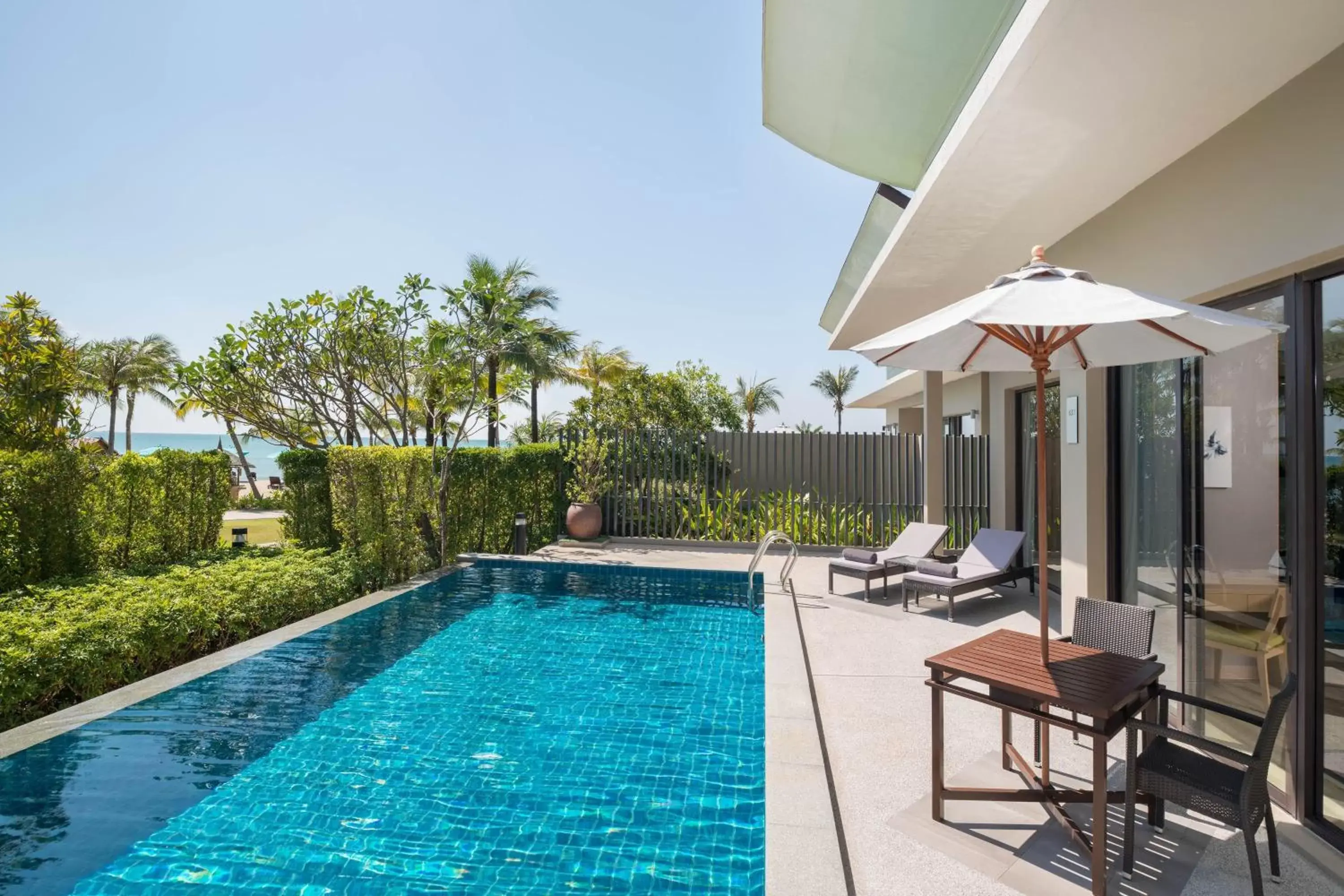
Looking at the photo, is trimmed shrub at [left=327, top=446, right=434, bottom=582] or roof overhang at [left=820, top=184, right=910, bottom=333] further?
trimmed shrub at [left=327, top=446, right=434, bottom=582]

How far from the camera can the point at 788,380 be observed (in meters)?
49.4

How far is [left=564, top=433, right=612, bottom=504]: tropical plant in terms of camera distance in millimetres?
12727

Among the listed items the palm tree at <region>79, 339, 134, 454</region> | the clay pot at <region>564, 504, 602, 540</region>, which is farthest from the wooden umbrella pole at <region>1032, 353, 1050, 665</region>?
the palm tree at <region>79, 339, 134, 454</region>

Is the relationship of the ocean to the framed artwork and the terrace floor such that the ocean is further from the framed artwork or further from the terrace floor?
the framed artwork

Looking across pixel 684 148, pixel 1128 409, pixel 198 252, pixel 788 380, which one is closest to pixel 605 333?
pixel 198 252

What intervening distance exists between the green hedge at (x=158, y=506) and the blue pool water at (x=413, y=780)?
399 centimetres

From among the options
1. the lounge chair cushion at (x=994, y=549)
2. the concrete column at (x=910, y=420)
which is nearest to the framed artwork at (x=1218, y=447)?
the lounge chair cushion at (x=994, y=549)

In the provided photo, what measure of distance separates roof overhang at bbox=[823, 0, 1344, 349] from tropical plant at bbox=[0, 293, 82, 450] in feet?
32.9

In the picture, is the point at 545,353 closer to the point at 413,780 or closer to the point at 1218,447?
the point at 413,780

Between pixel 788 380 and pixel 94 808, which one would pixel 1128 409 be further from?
pixel 788 380

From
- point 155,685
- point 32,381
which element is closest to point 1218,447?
point 155,685

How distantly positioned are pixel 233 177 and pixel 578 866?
1392cm

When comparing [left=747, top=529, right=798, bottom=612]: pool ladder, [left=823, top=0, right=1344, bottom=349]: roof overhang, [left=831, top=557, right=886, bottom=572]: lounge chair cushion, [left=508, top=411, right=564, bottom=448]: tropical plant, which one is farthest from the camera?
[left=508, top=411, right=564, bottom=448]: tropical plant

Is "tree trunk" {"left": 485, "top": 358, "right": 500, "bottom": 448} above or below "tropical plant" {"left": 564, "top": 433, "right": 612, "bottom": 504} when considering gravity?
above
